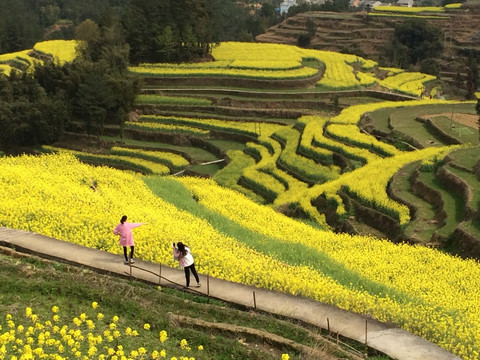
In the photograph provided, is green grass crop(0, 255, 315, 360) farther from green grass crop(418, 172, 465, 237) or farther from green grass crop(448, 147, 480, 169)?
green grass crop(448, 147, 480, 169)

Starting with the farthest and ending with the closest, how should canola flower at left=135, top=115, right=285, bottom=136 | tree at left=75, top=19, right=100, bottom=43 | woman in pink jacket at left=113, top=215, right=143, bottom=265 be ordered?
tree at left=75, top=19, right=100, bottom=43
canola flower at left=135, top=115, right=285, bottom=136
woman in pink jacket at left=113, top=215, right=143, bottom=265

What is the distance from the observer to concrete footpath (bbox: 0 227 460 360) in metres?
10.8

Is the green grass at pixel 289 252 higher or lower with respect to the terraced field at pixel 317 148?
higher

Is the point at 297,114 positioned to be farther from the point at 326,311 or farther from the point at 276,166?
the point at 326,311

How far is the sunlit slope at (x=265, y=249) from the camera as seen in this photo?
1325cm

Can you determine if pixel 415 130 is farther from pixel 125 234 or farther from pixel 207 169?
pixel 125 234

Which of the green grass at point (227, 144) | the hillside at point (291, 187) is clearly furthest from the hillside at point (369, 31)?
the green grass at point (227, 144)

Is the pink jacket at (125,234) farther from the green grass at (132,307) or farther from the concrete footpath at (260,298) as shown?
the green grass at (132,307)

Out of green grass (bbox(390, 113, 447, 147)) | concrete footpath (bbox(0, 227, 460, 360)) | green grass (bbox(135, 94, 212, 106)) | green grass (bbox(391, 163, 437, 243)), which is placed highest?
concrete footpath (bbox(0, 227, 460, 360))

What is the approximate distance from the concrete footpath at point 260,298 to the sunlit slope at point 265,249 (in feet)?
3.09

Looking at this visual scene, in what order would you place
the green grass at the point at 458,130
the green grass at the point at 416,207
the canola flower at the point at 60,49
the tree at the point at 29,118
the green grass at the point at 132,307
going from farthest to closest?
the canola flower at the point at 60,49, the tree at the point at 29,118, the green grass at the point at 458,130, the green grass at the point at 416,207, the green grass at the point at 132,307

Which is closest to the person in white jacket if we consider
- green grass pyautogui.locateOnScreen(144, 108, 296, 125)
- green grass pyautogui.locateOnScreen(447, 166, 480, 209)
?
green grass pyautogui.locateOnScreen(447, 166, 480, 209)

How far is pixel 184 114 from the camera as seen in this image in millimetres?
49594

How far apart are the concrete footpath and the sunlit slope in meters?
0.94
